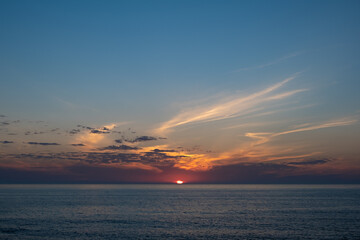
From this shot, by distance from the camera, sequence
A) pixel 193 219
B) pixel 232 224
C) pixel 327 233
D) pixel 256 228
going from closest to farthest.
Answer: pixel 327 233 → pixel 256 228 → pixel 232 224 → pixel 193 219

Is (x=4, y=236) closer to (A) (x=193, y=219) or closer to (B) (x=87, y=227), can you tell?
(B) (x=87, y=227)

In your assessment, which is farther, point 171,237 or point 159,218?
point 159,218

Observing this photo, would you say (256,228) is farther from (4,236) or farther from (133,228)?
(4,236)

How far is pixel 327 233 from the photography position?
6869 cm

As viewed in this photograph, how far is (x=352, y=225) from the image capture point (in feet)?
260

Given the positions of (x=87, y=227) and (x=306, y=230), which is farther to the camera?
(x=87, y=227)

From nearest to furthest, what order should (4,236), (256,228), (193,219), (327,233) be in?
(4,236) < (327,233) < (256,228) < (193,219)

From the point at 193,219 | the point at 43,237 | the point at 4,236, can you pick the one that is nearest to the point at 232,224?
the point at 193,219

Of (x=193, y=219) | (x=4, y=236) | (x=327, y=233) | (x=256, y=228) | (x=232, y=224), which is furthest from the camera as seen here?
(x=193, y=219)

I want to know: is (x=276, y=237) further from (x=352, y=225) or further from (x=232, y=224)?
(x=352, y=225)

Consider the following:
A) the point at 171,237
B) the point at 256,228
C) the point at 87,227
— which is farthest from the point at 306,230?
the point at 87,227

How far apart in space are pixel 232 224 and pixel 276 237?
1826cm

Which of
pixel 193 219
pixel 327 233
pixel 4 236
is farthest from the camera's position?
pixel 193 219

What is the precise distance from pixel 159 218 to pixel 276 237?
3995 centimetres
